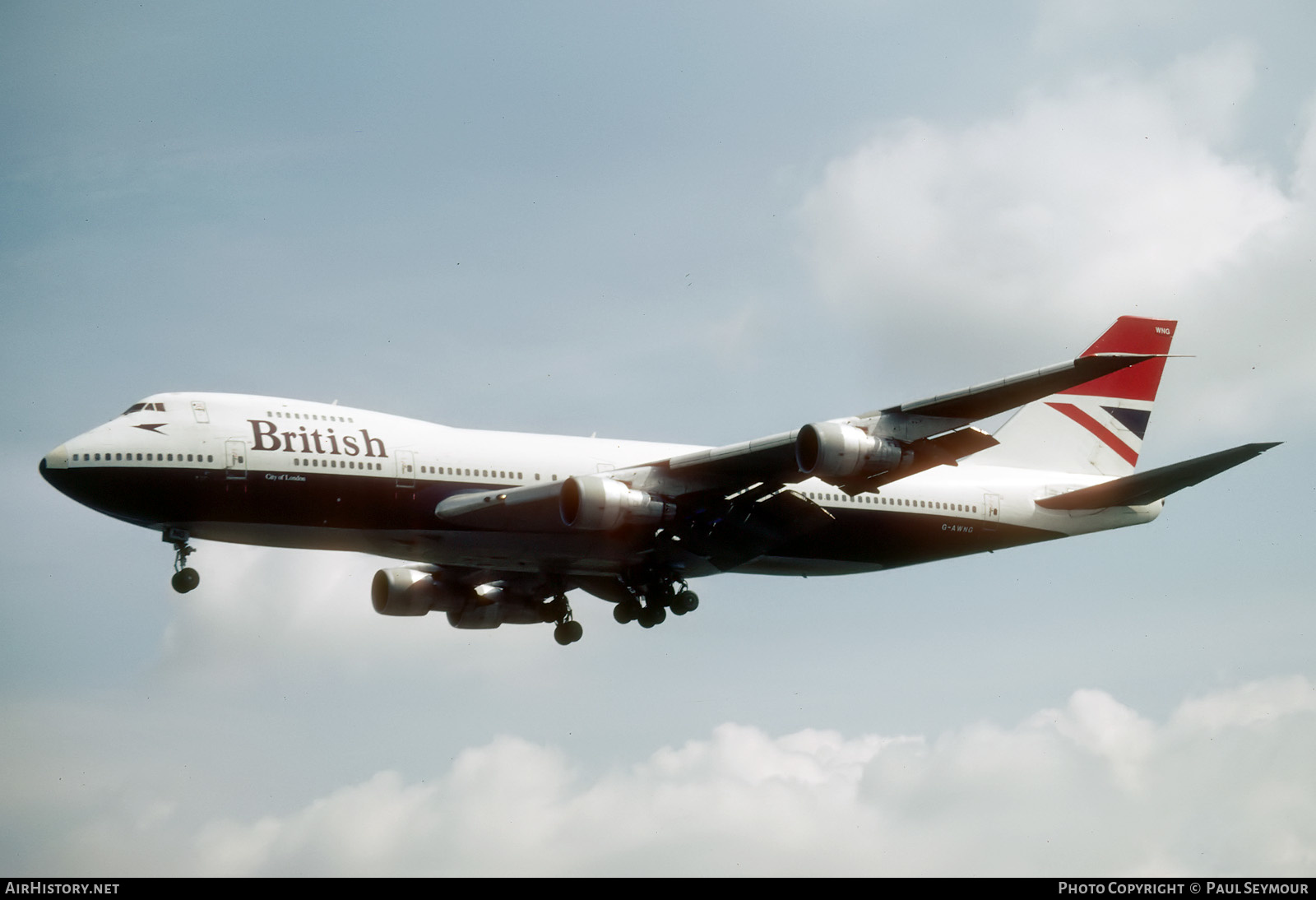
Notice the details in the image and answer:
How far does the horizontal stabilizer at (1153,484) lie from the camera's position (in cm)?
3631

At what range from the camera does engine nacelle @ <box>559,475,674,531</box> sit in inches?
1449

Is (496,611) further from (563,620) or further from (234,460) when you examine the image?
(234,460)

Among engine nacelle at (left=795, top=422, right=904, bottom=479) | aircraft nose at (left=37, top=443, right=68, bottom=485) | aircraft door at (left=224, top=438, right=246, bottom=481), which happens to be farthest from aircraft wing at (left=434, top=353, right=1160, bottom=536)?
aircraft nose at (left=37, top=443, right=68, bottom=485)

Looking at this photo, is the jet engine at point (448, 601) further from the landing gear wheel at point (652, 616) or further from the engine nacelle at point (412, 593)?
the landing gear wheel at point (652, 616)

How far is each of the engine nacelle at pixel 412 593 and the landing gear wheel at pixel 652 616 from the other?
6.63m

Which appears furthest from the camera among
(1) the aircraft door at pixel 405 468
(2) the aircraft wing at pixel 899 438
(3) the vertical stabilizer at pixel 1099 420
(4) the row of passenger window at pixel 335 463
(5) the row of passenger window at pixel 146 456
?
(3) the vertical stabilizer at pixel 1099 420

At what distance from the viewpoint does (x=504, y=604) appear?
46.4 m

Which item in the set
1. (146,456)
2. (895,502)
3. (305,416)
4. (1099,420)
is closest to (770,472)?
(895,502)

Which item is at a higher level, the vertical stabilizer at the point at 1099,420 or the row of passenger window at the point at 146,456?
the vertical stabilizer at the point at 1099,420

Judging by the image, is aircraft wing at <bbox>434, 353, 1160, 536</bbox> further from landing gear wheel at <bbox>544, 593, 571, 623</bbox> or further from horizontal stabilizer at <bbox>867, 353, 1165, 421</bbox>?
landing gear wheel at <bbox>544, 593, 571, 623</bbox>

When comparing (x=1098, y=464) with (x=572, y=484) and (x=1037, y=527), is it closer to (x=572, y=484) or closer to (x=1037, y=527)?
(x=1037, y=527)

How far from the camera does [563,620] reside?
152ft

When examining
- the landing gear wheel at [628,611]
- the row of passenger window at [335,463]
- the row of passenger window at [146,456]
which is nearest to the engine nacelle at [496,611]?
the landing gear wheel at [628,611]

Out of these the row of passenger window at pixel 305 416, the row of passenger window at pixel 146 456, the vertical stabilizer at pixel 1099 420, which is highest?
the vertical stabilizer at pixel 1099 420
